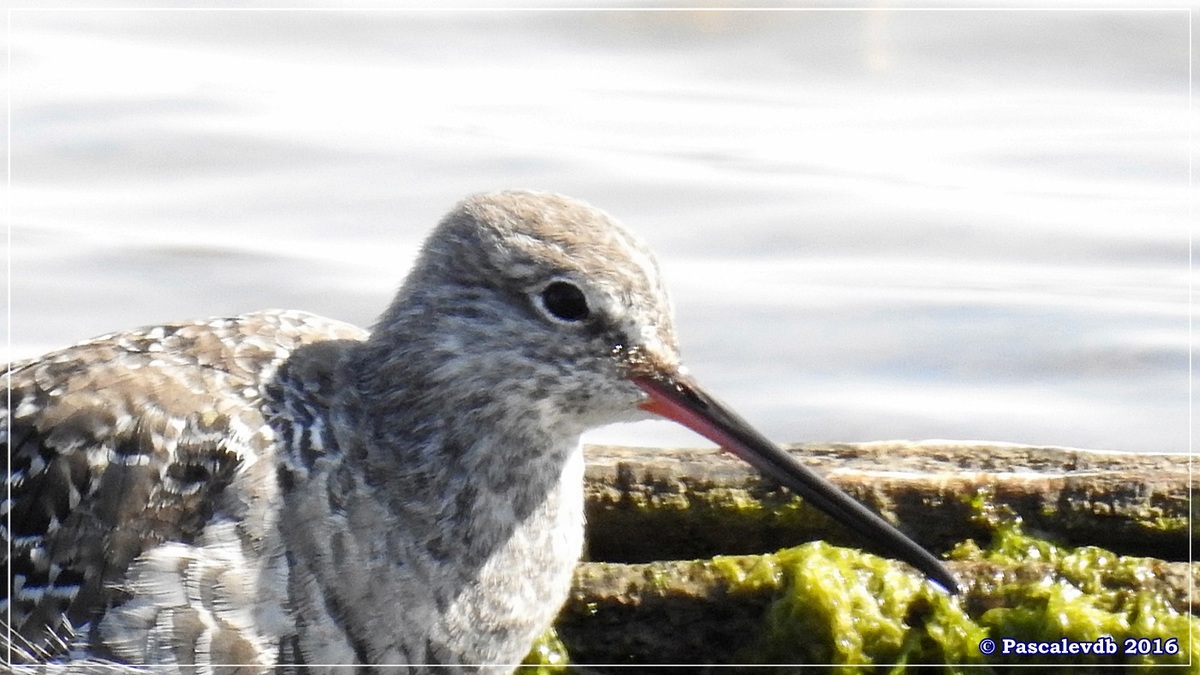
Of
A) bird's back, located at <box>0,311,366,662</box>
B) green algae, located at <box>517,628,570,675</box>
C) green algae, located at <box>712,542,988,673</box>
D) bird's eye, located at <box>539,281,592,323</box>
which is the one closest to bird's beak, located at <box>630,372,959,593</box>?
green algae, located at <box>712,542,988,673</box>

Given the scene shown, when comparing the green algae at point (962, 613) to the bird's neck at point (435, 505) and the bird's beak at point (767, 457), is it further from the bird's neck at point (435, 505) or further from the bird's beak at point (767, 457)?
the bird's neck at point (435, 505)

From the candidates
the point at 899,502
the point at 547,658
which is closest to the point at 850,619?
the point at 899,502

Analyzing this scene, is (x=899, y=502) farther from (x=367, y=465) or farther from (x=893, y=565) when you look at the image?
(x=367, y=465)

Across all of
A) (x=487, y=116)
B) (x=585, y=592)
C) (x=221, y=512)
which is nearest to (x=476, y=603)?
(x=585, y=592)

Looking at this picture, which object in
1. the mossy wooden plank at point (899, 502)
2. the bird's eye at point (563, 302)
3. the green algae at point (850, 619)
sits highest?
the bird's eye at point (563, 302)

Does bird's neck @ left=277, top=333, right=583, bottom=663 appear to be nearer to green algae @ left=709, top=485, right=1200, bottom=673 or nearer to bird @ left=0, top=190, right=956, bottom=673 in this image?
bird @ left=0, top=190, right=956, bottom=673

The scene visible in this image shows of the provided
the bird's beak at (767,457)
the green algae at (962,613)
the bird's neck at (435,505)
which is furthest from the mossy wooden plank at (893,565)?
the bird's neck at (435,505)

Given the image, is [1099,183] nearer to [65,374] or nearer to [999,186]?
[999,186]
